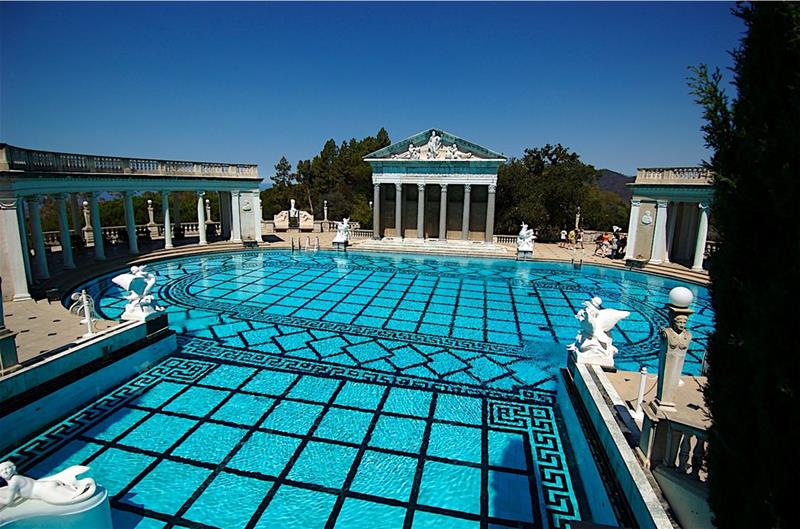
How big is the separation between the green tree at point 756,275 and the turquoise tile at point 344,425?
508 centimetres

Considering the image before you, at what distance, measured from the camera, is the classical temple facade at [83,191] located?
12.6 m

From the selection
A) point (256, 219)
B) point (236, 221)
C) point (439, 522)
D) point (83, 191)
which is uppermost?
point (83, 191)

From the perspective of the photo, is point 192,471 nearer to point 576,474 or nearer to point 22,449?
point 22,449

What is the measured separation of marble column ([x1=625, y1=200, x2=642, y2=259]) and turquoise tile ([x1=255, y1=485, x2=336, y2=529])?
2185 centimetres

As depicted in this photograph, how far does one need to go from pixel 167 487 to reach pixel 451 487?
3733 mm

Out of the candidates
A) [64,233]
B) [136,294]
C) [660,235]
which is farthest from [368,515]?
[660,235]

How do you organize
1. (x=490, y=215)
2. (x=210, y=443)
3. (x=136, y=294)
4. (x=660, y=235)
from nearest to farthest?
(x=210, y=443)
(x=136, y=294)
(x=660, y=235)
(x=490, y=215)

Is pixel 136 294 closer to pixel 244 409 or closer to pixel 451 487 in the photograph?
Answer: pixel 244 409

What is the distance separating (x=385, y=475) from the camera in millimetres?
6047

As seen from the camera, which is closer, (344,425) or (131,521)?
(131,521)

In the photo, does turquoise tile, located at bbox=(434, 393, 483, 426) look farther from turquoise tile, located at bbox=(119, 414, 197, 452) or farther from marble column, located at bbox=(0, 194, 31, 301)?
marble column, located at bbox=(0, 194, 31, 301)

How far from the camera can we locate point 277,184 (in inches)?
2196

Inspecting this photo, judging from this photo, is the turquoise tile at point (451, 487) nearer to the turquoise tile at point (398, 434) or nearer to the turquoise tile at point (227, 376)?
the turquoise tile at point (398, 434)

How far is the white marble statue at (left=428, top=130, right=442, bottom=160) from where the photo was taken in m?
27.1
